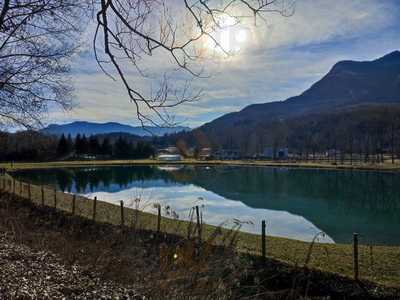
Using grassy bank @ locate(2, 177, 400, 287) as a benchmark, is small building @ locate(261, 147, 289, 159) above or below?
above

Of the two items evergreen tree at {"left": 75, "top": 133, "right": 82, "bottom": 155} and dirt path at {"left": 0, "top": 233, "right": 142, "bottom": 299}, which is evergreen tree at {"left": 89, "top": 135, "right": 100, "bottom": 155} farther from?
dirt path at {"left": 0, "top": 233, "right": 142, "bottom": 299}

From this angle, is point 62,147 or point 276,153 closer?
point 62,147

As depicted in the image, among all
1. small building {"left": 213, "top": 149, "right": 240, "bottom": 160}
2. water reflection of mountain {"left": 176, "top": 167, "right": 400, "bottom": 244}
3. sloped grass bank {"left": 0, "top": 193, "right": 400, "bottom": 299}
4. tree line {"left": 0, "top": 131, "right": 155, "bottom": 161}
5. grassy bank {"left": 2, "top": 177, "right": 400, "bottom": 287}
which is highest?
tree line {"left": 0, "top": 131, "right": 155, "bottom": 161}

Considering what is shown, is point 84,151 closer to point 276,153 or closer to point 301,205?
point 276,153

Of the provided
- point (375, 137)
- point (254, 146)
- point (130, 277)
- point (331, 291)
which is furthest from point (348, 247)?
point (254, 146)

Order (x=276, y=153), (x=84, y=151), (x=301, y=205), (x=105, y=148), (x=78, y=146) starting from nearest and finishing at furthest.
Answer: (x=301, y=205) < (x=78, y=146) < (x=84, y=151) < (x=105, y=148) < (x=276, y=153)

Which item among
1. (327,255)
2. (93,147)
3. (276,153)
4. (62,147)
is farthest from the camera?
(276,153)

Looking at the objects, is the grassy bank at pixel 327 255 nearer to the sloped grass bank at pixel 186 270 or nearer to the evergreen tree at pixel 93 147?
the sloped grass bank at pixel 186 270

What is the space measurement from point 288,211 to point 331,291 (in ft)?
51.2

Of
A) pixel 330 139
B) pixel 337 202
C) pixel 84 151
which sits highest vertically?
pixel 330 139

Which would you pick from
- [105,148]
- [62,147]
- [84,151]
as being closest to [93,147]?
[84,151]

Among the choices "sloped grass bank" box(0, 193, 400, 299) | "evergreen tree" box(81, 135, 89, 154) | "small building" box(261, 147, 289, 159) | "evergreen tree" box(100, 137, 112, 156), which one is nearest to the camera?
"sloped grass bank" box(0, 193, 400, 299)

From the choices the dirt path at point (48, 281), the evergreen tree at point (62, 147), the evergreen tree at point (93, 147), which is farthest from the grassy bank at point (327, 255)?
the evergreen tree at point (93, 147)

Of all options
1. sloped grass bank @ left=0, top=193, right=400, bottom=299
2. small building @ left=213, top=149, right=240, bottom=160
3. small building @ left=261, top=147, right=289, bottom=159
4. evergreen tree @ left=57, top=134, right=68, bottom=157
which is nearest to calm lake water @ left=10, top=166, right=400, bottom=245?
sloped grass bank @ left=0, top=193, right=400, bottom=299
